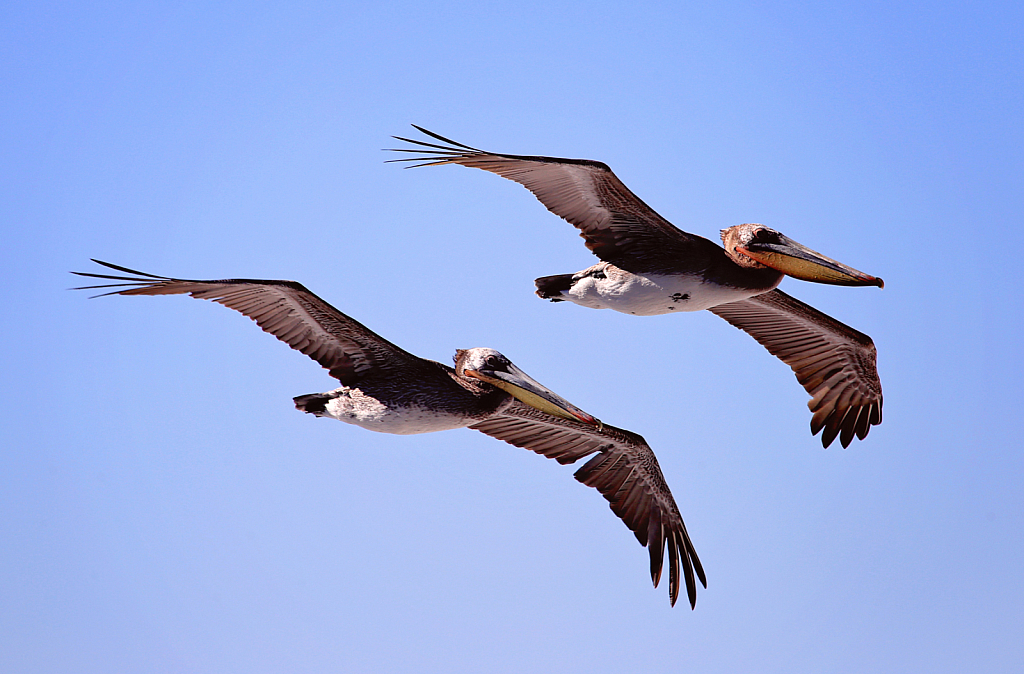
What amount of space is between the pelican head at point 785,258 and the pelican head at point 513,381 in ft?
6.25

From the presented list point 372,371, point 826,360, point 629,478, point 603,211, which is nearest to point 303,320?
point 372,371

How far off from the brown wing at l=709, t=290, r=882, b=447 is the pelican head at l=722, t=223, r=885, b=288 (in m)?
1.86

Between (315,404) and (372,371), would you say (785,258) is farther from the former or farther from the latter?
(315,404)

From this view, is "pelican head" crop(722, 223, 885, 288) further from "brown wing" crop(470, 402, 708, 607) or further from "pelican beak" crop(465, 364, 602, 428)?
"brown wing" crop(470, 402, 708, 607)

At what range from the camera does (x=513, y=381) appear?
9484mm

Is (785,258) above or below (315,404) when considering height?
above

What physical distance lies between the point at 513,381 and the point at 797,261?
8.49 ft

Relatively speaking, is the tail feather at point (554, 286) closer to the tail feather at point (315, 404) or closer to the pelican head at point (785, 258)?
the pelican head at point (785, 258)

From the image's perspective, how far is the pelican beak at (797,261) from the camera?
9508 millimetres

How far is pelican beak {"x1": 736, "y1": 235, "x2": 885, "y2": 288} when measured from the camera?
9.51 m

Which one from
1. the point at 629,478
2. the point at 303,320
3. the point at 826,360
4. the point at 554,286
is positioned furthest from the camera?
the point at 826,360

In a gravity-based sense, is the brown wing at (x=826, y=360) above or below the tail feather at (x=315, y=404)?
above

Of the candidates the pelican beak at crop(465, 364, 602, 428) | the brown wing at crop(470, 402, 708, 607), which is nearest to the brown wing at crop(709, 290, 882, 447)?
the brown wing at crop(470, 402, 708, 607)

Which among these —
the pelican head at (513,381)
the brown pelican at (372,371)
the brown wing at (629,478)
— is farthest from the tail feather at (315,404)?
the brown wing at (629,478)
